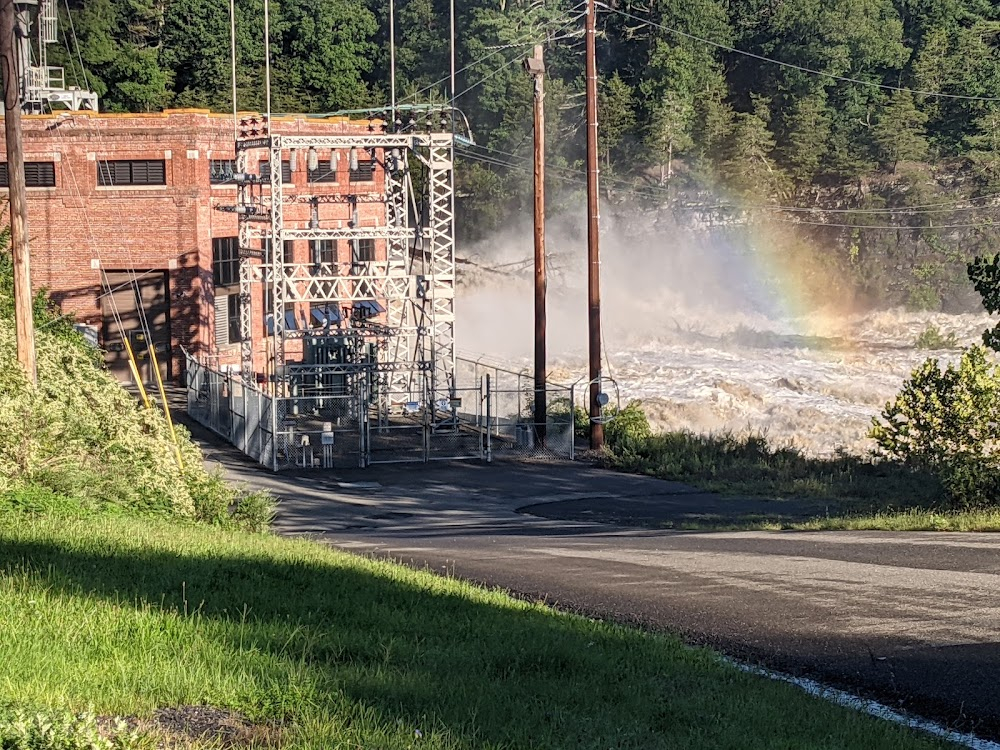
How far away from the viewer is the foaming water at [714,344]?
4538 centimetres

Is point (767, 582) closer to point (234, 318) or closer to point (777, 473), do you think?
point (777, 473)

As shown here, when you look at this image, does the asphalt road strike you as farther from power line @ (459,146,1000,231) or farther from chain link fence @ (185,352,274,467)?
power line @ (459,146,1000,231)

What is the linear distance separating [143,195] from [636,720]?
42039 mm

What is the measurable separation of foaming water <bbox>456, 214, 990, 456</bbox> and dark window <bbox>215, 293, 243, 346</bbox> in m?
12.8

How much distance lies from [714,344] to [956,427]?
2125 inches

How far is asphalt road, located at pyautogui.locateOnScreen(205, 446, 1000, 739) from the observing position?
33.6ft

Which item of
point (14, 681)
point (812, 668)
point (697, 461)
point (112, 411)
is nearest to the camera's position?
point (14, 681)

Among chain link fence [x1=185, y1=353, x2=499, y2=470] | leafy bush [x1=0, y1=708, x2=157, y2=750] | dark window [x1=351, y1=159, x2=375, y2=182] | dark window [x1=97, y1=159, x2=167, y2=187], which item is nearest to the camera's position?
leafy bush [x1=0, y1=708, x2=157, y2=750]

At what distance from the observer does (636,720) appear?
26.0 ft

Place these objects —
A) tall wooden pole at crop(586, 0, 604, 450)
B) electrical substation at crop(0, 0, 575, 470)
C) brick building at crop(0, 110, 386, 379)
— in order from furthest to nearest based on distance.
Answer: brick building at crop(0, 110, 386, 379) < electrical substation at crop(0, 0, 575, 470) < tall wooden pole at crop(586, 0, 604, 450)

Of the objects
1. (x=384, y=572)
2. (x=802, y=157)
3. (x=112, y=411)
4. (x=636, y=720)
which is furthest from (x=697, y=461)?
(x=802, y=157)

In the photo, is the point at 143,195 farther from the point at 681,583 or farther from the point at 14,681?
the point at 14,681

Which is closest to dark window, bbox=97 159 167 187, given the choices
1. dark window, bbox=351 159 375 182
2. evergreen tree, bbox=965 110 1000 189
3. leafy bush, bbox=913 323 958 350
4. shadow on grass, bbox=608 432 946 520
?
dark window, bbox=351 159 375 182

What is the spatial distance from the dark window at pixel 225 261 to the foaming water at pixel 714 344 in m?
13.4
